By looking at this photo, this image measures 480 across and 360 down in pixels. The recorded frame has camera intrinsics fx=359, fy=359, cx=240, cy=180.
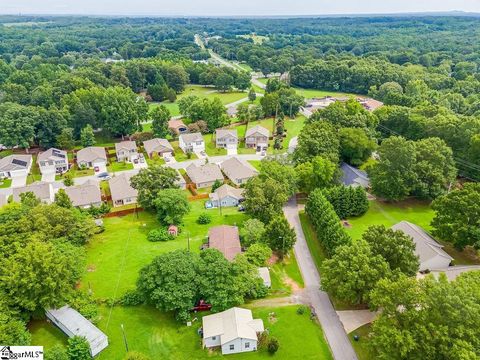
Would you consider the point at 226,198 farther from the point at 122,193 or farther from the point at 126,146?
the point at 126,146

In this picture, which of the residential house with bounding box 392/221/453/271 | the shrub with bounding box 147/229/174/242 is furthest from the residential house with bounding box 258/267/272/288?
the residential house with bounding box 392/221/453/271

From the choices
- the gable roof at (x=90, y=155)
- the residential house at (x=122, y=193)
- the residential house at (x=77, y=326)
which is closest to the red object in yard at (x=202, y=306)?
the residential house at (x=77, y=326)

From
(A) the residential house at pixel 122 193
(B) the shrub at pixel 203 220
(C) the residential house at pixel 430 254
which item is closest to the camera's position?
(C) the residential house at pixel 430 254

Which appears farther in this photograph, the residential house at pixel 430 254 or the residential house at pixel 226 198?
the residential house at pixel 226 198

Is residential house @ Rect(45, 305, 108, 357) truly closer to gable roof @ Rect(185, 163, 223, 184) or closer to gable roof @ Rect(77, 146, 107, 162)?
gable roof @ Rect(185, 163, 223, 184)

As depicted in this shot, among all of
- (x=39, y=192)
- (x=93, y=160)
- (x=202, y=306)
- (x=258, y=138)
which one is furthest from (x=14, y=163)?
(x=202, y=306)

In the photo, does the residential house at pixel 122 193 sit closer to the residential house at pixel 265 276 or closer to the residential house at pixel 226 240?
the residential house at pixel 226 240
